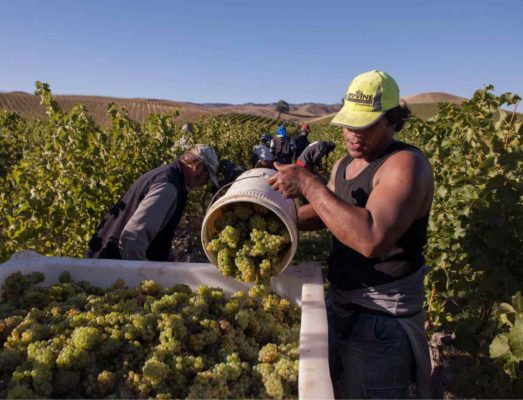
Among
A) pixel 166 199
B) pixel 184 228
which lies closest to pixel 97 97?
pixel 184 228

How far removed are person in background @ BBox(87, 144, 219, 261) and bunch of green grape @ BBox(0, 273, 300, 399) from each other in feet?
2.67

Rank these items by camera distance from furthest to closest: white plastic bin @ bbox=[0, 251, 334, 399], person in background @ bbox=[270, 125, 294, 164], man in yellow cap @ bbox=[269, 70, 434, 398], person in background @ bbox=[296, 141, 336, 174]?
person in background @ bbox=[270, 125, 294, 164], person in background @ bbox=[296, 141, 336, 174], white plastic bin @ bbox=[0, 251, 334, 399], man in yellow cap @ bbox=[269, 70, 434, 398]

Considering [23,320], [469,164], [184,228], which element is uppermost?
[469,164]

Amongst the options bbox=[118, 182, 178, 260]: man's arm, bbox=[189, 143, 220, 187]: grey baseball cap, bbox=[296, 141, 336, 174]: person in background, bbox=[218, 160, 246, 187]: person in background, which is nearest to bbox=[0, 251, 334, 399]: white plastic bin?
bbox=[118, 182, 178, 260]: man's arm

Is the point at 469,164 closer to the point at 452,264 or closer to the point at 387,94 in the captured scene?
the point at 452,264

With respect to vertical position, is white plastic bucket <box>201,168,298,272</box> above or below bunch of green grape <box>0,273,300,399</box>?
above

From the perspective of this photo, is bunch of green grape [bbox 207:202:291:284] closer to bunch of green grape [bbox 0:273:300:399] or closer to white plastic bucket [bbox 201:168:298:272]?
white plastic bucket [bbox 201:168:298:272]

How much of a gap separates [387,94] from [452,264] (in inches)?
96.5

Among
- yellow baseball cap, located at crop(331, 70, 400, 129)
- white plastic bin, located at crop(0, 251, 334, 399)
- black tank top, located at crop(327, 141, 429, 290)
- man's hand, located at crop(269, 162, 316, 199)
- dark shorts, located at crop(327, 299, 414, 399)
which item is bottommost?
dark shorts, located at crop(327, 299, 414, 399)

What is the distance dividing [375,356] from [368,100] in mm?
1355

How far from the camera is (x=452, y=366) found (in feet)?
12.9

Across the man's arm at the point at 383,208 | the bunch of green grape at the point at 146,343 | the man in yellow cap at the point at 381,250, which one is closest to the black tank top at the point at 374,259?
the man in yellow cap at the point at 381,250

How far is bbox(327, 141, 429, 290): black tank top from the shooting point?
6.78ft

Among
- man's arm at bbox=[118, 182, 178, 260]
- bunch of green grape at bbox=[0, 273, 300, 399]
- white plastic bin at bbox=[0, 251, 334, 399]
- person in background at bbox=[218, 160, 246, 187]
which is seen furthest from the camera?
person in background at bbox=[218, 160, 246, 187]
